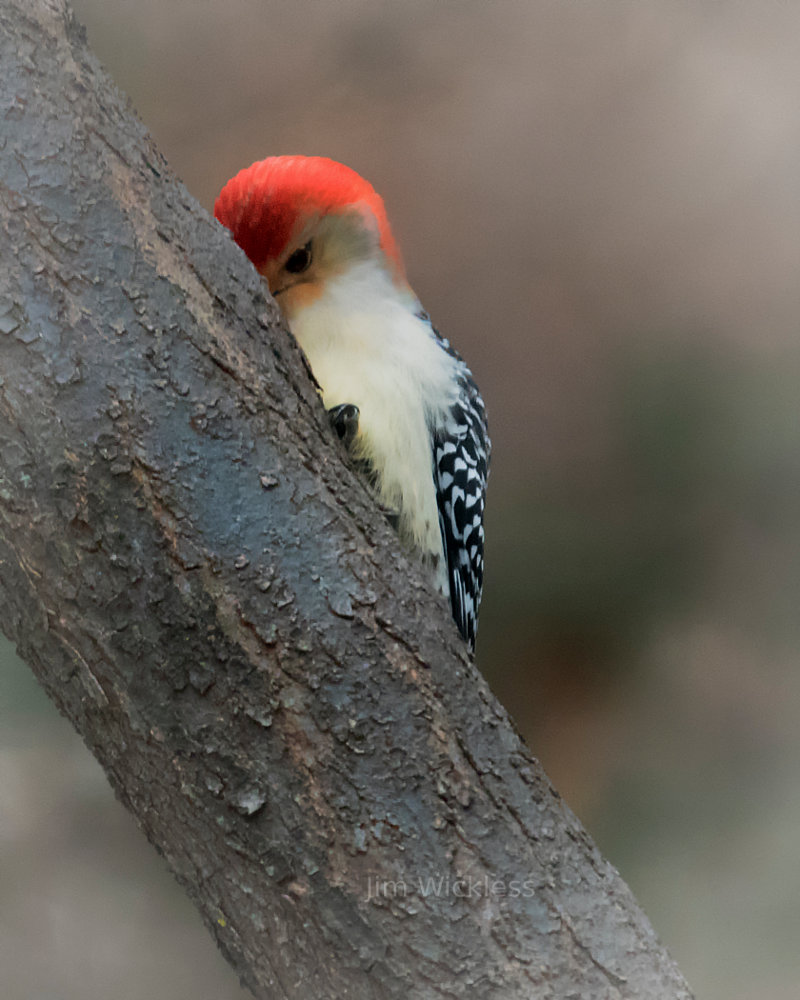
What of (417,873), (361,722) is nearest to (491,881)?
(417,873)

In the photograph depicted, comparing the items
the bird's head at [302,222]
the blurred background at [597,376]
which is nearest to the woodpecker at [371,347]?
the bird's head at [302,222]

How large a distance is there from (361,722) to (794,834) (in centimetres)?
108

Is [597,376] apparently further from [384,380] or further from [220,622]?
[220,622]

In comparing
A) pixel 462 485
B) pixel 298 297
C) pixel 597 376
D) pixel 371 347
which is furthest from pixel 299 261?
pixel 597 376

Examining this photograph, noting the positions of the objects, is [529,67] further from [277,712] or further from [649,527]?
[277,712]

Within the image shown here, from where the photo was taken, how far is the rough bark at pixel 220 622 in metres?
0.60

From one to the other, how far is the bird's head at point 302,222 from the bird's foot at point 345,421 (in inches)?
7.2

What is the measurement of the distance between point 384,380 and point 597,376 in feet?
1.47

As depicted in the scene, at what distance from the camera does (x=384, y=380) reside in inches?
42.3

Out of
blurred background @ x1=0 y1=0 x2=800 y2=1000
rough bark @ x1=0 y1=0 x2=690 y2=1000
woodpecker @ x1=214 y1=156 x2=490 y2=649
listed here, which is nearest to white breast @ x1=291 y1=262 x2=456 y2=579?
woodpecker @ x1=214 y1=156 x2=490 y2=649

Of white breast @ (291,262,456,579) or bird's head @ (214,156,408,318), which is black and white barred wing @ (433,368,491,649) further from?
bird's head @ (214,156,408,318)

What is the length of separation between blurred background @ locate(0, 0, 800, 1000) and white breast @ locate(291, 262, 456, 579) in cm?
23

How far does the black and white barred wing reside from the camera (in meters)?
1.15

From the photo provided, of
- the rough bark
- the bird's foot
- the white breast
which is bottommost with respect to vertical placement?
the rough bark
